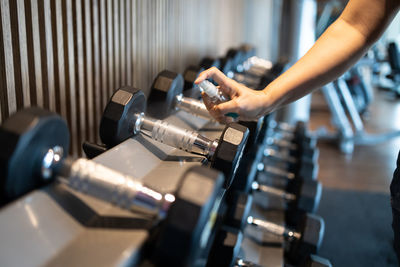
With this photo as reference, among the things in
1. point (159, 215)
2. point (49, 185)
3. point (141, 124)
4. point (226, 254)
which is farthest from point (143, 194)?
point (226, 254)

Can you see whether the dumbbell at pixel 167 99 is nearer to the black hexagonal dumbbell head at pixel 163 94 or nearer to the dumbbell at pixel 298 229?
the black hexagonal dumbbell head at pixel 163 94

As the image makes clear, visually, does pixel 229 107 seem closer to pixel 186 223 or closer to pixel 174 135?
pixel 174 135

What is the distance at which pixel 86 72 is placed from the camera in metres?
1.14

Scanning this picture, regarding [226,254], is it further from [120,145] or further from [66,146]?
[66,146]

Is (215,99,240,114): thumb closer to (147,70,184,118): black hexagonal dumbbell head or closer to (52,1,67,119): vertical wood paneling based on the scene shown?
(147,70,184,118): black hexagonal dumbbell head

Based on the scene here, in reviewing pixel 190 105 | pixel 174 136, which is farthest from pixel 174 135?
pixel 190 105

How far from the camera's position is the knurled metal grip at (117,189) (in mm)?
581

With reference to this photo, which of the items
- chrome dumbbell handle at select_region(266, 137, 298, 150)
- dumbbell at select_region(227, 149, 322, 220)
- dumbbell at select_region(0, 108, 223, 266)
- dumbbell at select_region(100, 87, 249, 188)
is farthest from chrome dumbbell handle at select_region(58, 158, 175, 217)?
chrome dumbbell handle at select_region(266, 137, 298, 150)

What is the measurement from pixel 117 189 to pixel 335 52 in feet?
1.85

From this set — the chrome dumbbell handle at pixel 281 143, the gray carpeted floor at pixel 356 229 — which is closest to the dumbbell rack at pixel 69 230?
the gray carpeted floor at pixel 356 229

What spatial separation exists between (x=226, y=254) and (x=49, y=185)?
0.59 meters

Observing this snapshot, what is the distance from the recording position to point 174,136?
922 mm

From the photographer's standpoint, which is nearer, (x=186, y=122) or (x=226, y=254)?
(x=226, y=254)

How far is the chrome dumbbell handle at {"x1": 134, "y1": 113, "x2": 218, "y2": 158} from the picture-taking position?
91cm
